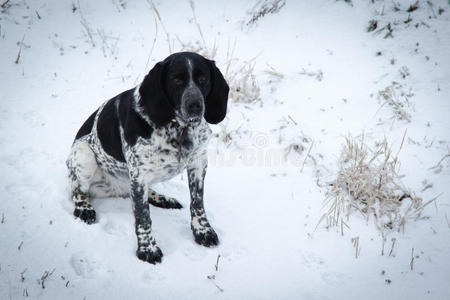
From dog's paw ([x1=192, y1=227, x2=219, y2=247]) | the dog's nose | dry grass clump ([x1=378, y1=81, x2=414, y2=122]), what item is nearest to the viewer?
the dog's nose

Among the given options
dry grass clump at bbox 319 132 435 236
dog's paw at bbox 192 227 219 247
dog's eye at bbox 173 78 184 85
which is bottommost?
dog's paw at bbox 192 227 219 247

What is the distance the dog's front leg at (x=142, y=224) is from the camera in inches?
110

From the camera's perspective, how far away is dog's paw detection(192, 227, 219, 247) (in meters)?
3.04

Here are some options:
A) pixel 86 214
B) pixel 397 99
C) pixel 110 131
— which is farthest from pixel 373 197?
pixel 86 214

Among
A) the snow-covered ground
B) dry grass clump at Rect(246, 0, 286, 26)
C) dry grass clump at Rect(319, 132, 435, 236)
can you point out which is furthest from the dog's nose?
dry grass clump at Rect(246, 0, 286, 26)

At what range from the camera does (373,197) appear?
333 centimetres

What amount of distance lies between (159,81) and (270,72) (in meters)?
2.94

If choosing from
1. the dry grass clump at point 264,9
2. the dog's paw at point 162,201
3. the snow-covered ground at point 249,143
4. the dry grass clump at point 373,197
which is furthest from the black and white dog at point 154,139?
the dry grass clump at point 264,9

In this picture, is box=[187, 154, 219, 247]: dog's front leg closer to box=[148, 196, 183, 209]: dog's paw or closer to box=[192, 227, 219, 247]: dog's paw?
box=[192, 227, 219, 247]: dog's paw

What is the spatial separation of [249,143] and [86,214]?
7.19ft

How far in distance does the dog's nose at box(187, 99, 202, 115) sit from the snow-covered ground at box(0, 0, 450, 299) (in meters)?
1.27

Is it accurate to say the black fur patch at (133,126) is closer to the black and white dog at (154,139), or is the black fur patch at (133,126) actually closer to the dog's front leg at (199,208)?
the black and white dog at (154,139)

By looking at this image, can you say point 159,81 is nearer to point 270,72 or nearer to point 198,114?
point 198,114

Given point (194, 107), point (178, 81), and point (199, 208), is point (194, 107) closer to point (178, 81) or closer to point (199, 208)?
point (178, 81)
